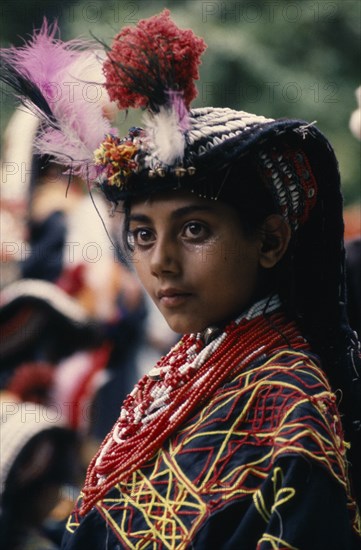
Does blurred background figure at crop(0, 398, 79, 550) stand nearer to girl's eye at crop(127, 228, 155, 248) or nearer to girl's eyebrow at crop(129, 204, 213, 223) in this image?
girl's eye at crop(127, 228, 155, 248)

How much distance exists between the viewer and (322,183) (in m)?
1.74

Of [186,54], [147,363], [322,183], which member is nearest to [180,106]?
[186,54]

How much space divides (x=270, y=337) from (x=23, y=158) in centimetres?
239

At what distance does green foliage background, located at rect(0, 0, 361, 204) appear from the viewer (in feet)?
14.3

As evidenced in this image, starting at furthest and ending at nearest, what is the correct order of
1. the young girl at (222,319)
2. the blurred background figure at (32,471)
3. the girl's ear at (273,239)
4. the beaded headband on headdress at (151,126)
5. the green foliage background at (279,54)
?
the green foliage background at (279,54) → the blurred background figure at (32,471) → the girl's ear at (273,239) → the beaded headband on headdress at (151,126) → the young girl at (222,319)

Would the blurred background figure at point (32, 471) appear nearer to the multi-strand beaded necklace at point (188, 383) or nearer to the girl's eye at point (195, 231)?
the multi-strand beaded necklace at point (188, 383)

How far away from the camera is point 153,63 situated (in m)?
1.54

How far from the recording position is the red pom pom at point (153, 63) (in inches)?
60.6

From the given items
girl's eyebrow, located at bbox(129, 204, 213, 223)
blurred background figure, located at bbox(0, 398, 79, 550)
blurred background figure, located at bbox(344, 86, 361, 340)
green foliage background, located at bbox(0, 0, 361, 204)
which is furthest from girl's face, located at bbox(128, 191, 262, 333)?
green foliage background, located at bbox(0, 0, 361, 204)

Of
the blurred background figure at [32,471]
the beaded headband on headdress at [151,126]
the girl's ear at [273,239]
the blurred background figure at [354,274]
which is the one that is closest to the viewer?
the beaded headband on headdress at [151,126]

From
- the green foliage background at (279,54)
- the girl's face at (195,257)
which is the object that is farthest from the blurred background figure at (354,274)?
the green foliage background at (279,54)

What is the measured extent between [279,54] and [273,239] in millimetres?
2999

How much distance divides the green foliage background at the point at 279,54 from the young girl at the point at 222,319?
2.73 metres

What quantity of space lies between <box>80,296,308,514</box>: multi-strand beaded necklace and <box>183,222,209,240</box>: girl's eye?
0.20 metres
